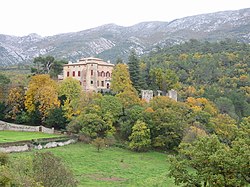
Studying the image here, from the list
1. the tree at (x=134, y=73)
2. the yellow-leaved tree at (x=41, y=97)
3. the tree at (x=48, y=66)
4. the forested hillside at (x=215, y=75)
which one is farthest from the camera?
the forested hillside at (x=215, y=75)

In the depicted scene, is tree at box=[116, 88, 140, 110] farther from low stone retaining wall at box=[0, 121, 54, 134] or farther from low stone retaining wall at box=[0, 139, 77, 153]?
low stone retaining wall at box=[0, 121, 54, 134]

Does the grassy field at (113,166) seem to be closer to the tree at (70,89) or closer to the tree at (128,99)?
the tree at (128,99)

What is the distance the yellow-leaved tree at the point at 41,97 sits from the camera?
186ft

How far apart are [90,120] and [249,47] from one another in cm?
9132

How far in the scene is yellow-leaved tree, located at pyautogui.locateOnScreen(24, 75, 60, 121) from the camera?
186ft

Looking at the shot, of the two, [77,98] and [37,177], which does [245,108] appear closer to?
[77,98]

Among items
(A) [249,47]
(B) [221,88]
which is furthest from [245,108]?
(A) [249,47]

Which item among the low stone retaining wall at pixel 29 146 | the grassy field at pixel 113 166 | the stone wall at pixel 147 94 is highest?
A: the stone wall at pixel 147 94

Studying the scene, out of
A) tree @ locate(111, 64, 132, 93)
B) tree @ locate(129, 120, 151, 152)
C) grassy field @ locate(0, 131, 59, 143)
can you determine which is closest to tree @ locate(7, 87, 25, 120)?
grassy field @ locate(0, 131, 59, 143)

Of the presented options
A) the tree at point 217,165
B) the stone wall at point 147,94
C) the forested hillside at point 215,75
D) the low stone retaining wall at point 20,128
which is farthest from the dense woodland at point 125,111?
the tree at point 217,165

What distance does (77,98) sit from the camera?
5875 centimetres

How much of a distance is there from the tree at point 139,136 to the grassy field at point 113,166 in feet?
3.83

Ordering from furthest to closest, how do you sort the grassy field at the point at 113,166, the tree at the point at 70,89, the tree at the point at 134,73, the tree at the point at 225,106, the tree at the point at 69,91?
the tree at the point at 225,106 < the tree at the point at 134,73 < the tree at the point at 70,89 < the tree at the point at 69,91 < the grassy field at the point at 113,166

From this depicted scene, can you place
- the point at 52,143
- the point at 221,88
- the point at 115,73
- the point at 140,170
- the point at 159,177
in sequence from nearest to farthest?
the point at 159,177
the point at 140,170
the point at 52,143
the point at 115,73
the point at 221,88
